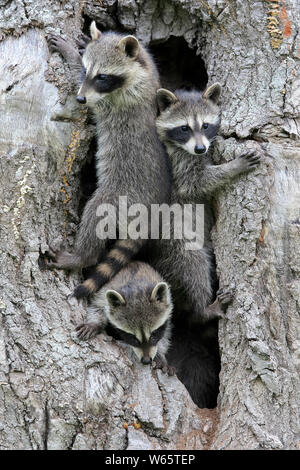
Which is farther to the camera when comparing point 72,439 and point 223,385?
point 223,385

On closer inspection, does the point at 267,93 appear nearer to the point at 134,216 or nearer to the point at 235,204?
the point at 235,204

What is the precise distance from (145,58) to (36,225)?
1.82 metres

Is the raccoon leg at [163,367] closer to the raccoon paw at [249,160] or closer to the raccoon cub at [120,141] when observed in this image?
the raccoon cub at [120,141]

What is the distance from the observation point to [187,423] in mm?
4344

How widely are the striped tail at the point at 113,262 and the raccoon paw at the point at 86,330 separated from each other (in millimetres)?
366

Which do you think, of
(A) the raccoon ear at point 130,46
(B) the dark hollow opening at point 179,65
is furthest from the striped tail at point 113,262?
(B) the dark hollow opening at point 179,65

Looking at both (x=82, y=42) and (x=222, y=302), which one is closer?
(x=222, y=302)

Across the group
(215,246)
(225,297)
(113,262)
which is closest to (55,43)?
(113,262)

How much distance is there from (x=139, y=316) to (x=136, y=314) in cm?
3

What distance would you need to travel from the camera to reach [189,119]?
5.20 meters

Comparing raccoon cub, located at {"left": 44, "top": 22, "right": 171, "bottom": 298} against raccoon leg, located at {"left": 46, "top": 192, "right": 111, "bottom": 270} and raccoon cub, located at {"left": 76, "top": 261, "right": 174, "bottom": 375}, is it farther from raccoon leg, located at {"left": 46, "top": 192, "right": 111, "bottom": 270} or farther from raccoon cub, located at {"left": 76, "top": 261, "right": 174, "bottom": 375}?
raccoon cub, located at {"left": 76, "top": 261, "right": 174, "bottom": 375}

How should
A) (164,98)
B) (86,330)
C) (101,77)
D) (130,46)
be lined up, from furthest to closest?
(164,98) < (130,46) < (101,77) < (86,330)

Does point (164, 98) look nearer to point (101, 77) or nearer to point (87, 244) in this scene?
point (101, 77)

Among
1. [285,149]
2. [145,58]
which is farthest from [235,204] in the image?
[145,58]
